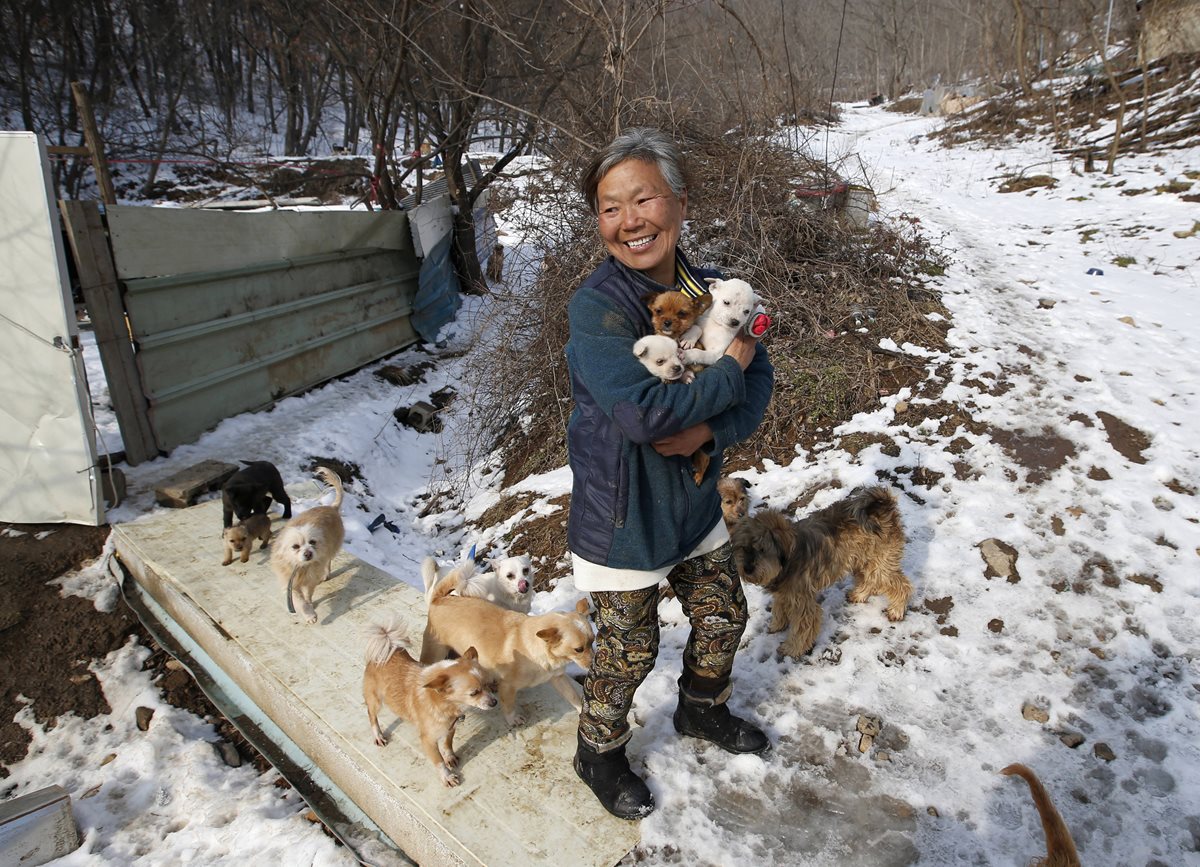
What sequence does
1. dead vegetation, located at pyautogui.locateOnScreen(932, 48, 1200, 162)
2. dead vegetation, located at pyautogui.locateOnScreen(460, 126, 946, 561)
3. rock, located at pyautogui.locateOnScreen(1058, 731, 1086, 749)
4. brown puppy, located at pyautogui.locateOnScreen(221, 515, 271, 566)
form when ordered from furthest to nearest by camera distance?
dead vegetation, located at pyautogui.locateOnScreen(932, 48, 1200, 162), dead vegetation, located at pyautogui.locateOnScreen(460, 126, 946, 561), brown puppy, located at pyautogui.locateOnScreen(221, 515, 271, 566), rock, located at pyautogui.locateOnScreen(1058, 731, 1086, 749)

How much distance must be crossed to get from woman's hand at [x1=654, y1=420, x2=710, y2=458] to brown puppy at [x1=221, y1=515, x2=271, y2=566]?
3.47 m

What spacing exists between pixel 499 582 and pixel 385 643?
0.86 metres

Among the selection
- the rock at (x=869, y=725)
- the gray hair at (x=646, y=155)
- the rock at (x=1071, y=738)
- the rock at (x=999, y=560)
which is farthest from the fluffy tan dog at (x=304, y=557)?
the rock at (x=999, y=560)

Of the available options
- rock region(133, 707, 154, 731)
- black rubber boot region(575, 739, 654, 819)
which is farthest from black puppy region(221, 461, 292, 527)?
black rubber boot region(575, 739, 654, 819)

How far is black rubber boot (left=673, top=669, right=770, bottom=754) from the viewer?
2.60m

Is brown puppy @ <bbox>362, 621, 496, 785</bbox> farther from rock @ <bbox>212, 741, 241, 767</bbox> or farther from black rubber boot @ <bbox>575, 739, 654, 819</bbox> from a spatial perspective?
rock @ <bbox>212, 741, 241, 767</bbox>

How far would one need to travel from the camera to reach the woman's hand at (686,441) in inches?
75.1

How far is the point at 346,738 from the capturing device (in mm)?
2869

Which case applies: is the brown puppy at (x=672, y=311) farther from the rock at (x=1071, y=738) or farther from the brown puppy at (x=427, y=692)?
the rock at (x=1071, y=738)

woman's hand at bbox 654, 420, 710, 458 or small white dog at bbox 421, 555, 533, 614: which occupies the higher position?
woman's hand at bbox 654, 420, 710, 458

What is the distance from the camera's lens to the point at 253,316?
717 centimetres

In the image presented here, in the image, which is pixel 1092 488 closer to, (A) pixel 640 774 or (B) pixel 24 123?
(A) pixel 640 774

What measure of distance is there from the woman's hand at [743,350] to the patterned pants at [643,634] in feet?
2.42

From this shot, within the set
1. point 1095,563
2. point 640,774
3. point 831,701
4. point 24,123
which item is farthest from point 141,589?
point 24,123
